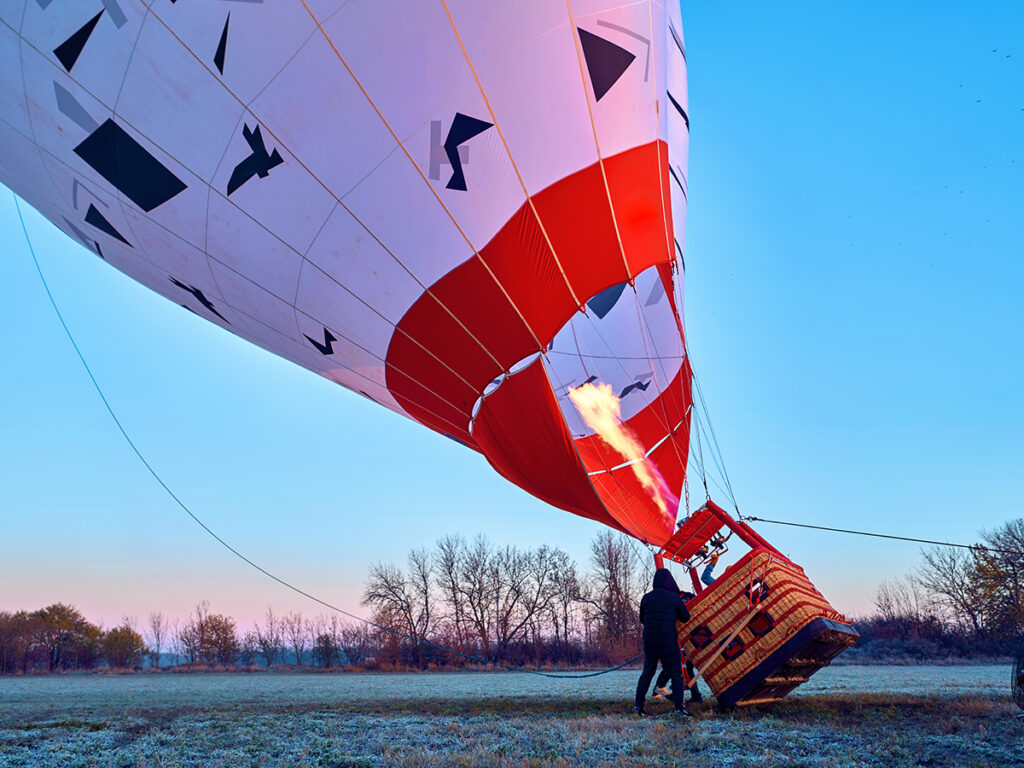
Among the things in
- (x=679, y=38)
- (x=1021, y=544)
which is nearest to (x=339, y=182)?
Result: (x=679, y=38)

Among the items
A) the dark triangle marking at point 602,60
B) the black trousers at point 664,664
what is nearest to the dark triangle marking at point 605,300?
the dark triangle marking at point 602,60

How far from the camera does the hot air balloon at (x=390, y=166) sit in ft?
16.5

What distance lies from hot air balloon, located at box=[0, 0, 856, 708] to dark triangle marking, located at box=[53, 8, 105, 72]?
0.05 feet

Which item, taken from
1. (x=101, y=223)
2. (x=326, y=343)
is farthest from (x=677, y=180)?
(x=101, y=223)

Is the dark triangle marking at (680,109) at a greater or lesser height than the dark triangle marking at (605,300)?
greater

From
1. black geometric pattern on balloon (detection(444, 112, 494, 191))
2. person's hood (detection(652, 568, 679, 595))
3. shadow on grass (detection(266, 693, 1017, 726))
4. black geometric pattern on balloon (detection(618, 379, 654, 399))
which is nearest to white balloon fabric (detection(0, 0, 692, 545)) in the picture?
black geometric pattern on balloon (detection(444, 112, 494, 191))

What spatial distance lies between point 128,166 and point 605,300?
5.07 metres

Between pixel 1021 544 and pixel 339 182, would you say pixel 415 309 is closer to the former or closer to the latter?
pixel 339 182

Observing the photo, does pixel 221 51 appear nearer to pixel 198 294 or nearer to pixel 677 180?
pixel 198 294

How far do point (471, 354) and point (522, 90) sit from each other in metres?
2.29

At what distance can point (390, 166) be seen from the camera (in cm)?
538

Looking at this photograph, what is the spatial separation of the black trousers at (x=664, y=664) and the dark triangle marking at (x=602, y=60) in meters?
4.78

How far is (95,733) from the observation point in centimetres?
538

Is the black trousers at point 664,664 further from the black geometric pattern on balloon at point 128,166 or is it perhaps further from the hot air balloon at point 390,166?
the black geometric pattern on balloon at point 128,166
